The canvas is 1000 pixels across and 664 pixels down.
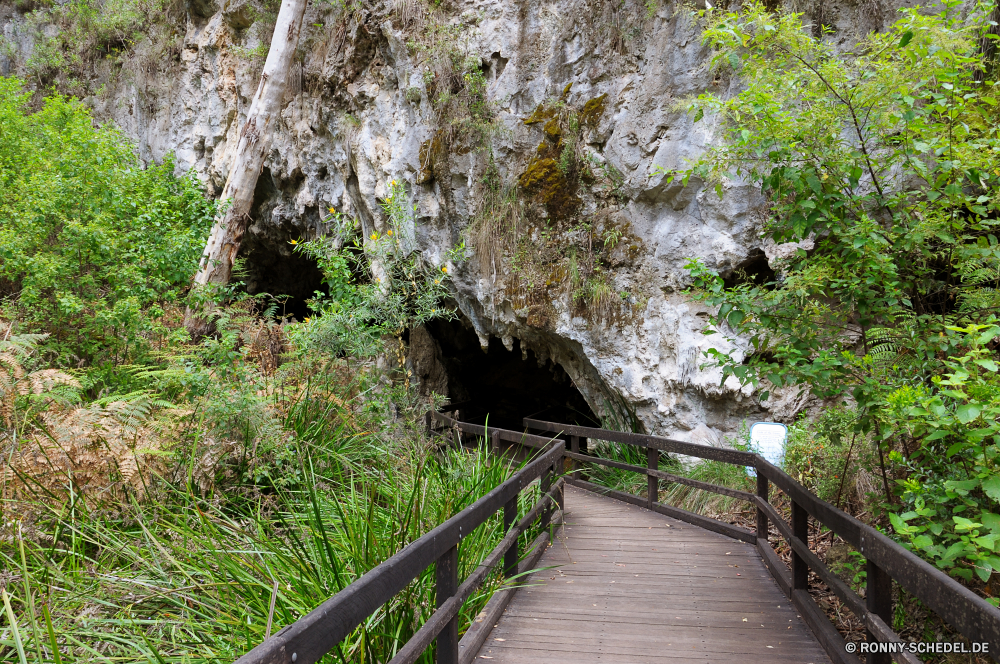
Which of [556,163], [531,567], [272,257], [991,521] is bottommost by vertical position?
[531,567]

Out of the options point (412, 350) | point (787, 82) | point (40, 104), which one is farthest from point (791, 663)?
point (40, 104)

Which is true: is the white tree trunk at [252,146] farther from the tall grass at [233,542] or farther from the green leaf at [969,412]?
the green leaf at [969,412]

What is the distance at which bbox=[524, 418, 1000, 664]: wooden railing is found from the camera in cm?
170

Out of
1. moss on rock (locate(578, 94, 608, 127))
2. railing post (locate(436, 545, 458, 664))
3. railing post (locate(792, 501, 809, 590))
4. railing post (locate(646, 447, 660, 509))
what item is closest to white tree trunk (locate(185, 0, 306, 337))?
moss on rock (locate(578, 94, 608, 127))

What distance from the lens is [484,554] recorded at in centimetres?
354

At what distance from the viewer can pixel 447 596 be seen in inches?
95.4

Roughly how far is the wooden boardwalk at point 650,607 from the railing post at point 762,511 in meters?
0.15

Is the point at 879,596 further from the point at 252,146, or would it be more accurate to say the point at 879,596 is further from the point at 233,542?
the point at 252,146

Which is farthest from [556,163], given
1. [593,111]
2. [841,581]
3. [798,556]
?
[841,581]

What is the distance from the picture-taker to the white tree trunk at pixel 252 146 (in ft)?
28.3

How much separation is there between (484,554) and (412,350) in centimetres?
712

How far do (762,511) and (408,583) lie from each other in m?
3.44

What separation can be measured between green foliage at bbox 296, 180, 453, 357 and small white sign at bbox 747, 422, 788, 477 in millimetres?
3959

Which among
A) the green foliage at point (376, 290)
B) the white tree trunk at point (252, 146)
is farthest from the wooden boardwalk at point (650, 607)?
the white tree trunk at point (252, 146)
